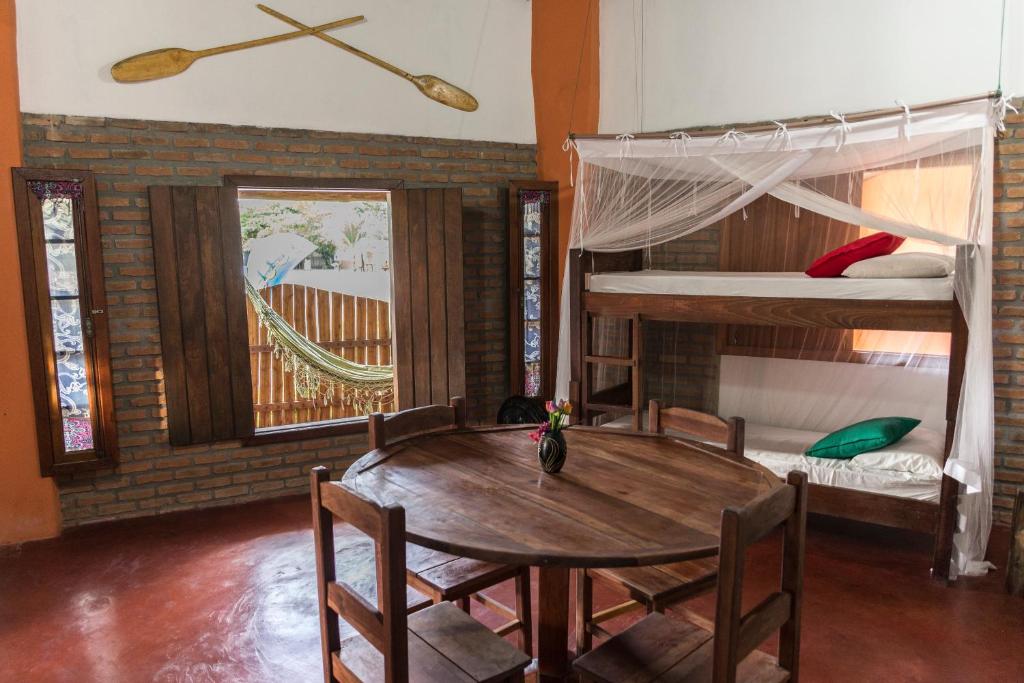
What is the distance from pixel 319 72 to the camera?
430cm

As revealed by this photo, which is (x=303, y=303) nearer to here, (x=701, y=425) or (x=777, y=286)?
(x=777, y=286)

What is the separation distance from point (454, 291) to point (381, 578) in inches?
120

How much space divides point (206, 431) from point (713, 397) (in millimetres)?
3242

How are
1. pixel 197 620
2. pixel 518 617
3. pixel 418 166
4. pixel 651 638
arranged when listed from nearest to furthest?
pixel 651 638, pixel 518 617, pixel 197 620, pixel 418 166

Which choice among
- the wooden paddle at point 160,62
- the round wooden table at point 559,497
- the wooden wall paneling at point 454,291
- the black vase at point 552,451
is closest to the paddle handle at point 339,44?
the wooden paddle at point 160,62

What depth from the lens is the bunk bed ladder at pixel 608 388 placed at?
4.11 m

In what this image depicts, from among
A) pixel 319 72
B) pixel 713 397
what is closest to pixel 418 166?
pixel 319 72

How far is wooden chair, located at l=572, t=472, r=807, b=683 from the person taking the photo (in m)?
1.50

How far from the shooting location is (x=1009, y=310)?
3.60 m

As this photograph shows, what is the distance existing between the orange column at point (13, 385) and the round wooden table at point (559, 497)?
2.49 m

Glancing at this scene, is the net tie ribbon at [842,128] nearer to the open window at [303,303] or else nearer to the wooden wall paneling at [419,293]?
the open window at [303,303]

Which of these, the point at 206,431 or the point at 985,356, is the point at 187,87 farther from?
the point at 985,356

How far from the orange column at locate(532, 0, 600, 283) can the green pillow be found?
225cm

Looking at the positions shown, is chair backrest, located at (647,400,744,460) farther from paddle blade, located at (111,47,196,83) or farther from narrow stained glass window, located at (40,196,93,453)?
paddle blade, located at (111,47,196,83)
